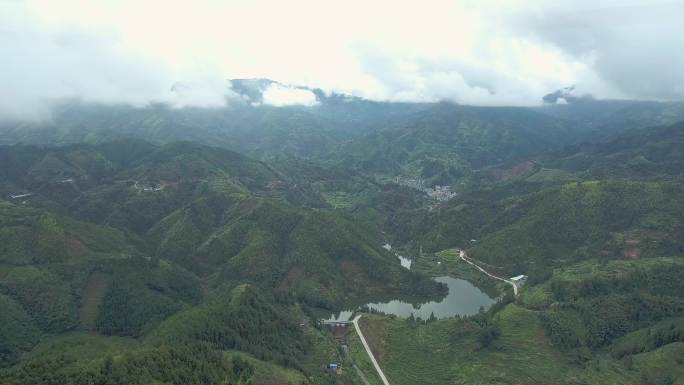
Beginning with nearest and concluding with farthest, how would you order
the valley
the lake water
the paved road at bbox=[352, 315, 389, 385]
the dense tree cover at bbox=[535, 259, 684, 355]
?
the valley, the paved road at bbox=[352, 315, 389, 385], the dense tree cover at bbox=[535, 259, 684, 355], the lake water

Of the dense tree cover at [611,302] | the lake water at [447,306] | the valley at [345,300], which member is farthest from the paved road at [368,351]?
the dense tree cover at [611,302]

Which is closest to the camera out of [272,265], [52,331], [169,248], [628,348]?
[628,348]

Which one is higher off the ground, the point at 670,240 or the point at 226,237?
the point at 670,240

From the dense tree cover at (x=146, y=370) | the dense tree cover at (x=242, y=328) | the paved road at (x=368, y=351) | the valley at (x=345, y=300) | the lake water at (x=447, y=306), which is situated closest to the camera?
the dense tree cover at (x=146, y=370)

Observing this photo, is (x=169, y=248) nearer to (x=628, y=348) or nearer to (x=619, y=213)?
(x=628, y=348)

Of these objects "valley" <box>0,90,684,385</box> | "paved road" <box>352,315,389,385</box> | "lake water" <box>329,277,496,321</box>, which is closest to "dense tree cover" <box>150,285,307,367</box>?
"valley" <box>0,90,684,385</box>

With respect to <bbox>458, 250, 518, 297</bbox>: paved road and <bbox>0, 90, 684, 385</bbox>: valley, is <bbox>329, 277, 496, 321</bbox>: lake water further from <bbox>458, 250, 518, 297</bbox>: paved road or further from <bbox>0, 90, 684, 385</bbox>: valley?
<bbox>458, 250, 518, 297</bbox>: paved road

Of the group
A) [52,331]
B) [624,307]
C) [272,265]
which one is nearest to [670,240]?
[624,307]

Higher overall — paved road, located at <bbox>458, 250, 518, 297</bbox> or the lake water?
paved road, located at <bbox>458, 250, 518, 297</bbox>

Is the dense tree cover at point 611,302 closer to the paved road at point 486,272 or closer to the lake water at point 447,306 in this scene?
the paved road at point 486,272
